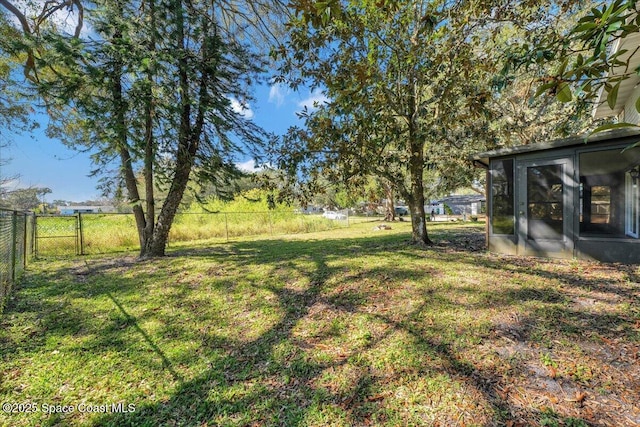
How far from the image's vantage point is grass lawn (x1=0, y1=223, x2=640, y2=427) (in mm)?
2037

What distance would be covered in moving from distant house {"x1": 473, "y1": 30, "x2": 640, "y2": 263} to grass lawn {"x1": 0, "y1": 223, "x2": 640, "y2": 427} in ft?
2.72

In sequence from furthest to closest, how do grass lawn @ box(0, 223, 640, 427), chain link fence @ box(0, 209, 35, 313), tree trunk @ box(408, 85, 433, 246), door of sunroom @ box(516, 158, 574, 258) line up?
tree trunk @ box(408, 85, 433, 246)
door of sunroom @ box(516, 158, 574, 258)
chain link fence @ box(0, 209, 35, 313)
grass lawn @ box(0, 223, 640, 427)

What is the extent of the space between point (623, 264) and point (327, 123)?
19.1 feet

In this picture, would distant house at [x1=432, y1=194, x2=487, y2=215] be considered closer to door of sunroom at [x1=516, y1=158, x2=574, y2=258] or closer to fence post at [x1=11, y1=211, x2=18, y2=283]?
door of sunroom at [x1=516, y1=158, x2=574, y2=258]

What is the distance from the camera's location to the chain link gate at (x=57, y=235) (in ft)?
27.5

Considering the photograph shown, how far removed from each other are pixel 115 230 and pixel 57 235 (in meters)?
1.49

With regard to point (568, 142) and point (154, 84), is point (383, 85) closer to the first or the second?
point (568, 142)

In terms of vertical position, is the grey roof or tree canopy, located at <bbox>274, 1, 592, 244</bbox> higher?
tree canopy, located at <bbox>274, 1, 592, 244</bbox>

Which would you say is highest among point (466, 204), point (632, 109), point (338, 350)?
point (632, 109)

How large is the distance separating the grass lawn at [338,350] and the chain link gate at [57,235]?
4.65 m

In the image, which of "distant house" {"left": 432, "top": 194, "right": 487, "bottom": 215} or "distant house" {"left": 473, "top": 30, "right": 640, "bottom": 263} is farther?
"distant house" {"left": 432, "top": 194, "right": 487, "bottom": 215}

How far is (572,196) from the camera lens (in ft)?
17.0

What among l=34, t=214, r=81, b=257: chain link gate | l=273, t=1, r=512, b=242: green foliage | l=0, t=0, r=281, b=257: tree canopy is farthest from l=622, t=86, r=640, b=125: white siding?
l=34, t=214, r=81, b=257: chain link gate

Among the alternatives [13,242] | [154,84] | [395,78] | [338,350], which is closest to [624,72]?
[338,350]
